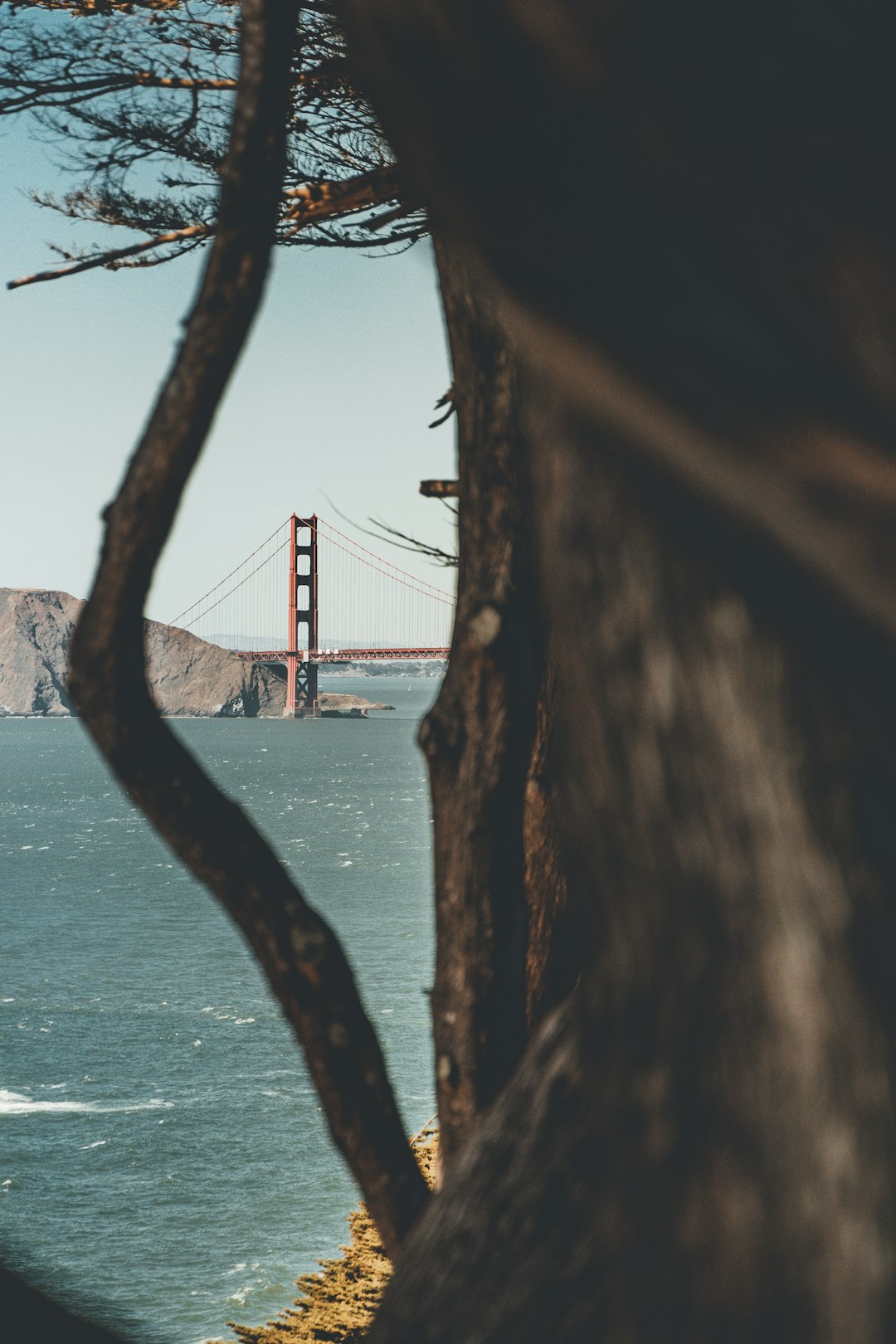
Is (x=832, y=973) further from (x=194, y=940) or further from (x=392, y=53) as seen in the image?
(x=194, y=940)

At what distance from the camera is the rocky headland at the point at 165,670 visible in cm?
10300

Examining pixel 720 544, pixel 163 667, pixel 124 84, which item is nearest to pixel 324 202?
pixel 124 84

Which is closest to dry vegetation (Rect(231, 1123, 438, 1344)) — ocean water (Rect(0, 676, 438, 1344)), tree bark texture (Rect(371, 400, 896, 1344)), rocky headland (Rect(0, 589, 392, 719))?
ocean water (Rect(0, 676, 438, 1344))

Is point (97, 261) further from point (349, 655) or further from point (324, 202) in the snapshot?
point (349, 655)

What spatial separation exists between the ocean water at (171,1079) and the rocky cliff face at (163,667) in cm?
5051

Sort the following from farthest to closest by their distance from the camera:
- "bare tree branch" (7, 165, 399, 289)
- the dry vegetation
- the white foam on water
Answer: the white foam on water → the dry vegetation → "bare tree branch" (7, 165, 399, 289)

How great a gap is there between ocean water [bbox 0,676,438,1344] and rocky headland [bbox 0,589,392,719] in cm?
4802

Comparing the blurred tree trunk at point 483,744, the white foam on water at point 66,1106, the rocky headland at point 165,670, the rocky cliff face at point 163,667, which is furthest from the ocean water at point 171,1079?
the rocky cliff face at point 163,667

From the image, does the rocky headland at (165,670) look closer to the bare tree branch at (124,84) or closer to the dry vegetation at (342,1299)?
the dry vegetation at (342,1299)

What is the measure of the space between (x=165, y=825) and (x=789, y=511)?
1.05 metres

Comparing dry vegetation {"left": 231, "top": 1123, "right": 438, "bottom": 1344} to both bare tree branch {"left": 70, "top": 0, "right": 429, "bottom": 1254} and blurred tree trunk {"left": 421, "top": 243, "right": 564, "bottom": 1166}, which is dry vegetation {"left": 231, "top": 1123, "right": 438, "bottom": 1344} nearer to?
blurred tree trunk {"left": 421, "top": 243, "right": 564, "bottom": 1166}

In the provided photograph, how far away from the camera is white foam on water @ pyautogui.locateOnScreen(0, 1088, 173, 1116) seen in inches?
1029

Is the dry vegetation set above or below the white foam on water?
above

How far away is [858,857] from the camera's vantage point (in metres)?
0.71
